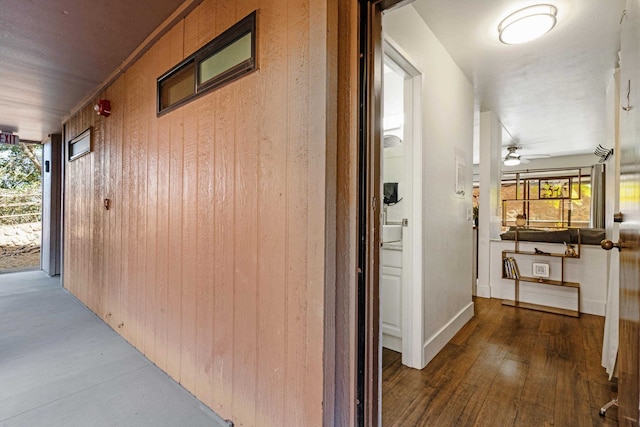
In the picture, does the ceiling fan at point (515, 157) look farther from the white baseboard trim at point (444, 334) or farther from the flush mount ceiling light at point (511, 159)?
the white baseboard trim at point (444, 334)

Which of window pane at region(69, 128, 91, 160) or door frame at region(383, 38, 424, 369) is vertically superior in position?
window pane at region(69, 128, 91, 160)

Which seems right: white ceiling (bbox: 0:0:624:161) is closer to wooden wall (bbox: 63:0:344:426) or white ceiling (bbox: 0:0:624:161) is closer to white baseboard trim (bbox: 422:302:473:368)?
wooden wall (bbox: 63:0:344:426)

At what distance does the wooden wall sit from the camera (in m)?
1.07

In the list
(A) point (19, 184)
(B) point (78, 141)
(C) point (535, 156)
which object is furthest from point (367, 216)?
(A) point (19, 184)

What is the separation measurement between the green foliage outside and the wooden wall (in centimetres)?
761

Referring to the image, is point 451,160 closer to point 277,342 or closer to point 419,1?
point 419,1

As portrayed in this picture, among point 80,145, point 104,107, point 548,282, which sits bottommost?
point 548,282

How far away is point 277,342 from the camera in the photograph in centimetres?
120

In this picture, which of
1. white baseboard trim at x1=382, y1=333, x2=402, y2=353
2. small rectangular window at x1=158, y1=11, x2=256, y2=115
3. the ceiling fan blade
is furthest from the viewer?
the ceiling fan blade

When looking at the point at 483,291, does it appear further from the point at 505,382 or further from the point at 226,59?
the point at 226,59

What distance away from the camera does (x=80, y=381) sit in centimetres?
184

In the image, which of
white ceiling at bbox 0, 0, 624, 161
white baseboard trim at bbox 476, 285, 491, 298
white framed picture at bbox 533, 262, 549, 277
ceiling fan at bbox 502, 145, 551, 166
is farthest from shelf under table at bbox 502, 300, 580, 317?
ceiling fan at bbox 502, 145, 551, 166

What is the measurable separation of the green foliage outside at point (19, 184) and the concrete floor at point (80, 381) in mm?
6192

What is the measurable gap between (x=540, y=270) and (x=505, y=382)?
7.24 feet
